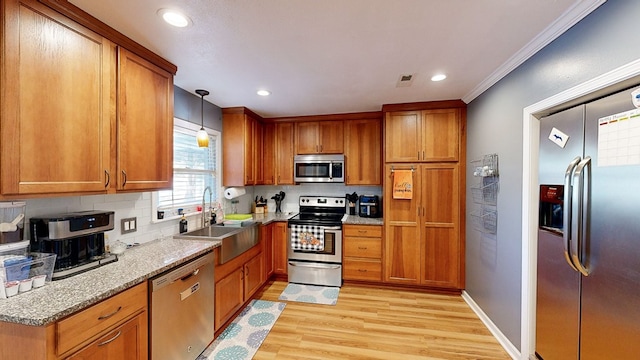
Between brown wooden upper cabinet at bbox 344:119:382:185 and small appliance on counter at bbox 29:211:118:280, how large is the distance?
283 cm

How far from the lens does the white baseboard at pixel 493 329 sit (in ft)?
6.75

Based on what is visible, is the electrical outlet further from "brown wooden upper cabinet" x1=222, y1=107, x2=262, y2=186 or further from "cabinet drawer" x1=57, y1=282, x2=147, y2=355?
"brown wooden upper cabinet" x1=222, y1=107, x2=262, y2=186

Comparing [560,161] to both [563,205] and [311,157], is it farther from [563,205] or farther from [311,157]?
[311,157]

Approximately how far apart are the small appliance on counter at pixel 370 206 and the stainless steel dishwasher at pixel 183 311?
7.37 ft

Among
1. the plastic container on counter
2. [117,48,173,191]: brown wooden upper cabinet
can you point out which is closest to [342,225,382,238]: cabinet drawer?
[117,48,173,191]: brown wooden upper cabinet

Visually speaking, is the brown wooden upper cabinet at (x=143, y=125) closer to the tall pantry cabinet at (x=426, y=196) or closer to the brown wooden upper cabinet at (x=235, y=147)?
the brown wooden upper cabinet at (x=235, y=147)

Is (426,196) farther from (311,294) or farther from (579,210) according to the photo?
(311,294)

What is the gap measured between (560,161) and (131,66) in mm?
2942

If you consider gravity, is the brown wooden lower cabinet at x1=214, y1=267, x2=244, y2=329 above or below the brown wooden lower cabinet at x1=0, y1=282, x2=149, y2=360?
below

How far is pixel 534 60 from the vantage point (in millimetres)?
1836

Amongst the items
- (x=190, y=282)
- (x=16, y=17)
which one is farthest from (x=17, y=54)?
(x=190, y=282)

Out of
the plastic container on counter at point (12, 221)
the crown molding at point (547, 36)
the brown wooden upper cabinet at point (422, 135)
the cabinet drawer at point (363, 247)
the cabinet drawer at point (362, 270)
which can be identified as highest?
the crown molding at point (547, 36)

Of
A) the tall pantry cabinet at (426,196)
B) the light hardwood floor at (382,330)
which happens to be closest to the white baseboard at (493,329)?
the light hardwood floor at (382,330)

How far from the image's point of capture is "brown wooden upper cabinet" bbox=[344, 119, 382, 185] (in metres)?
3.69
